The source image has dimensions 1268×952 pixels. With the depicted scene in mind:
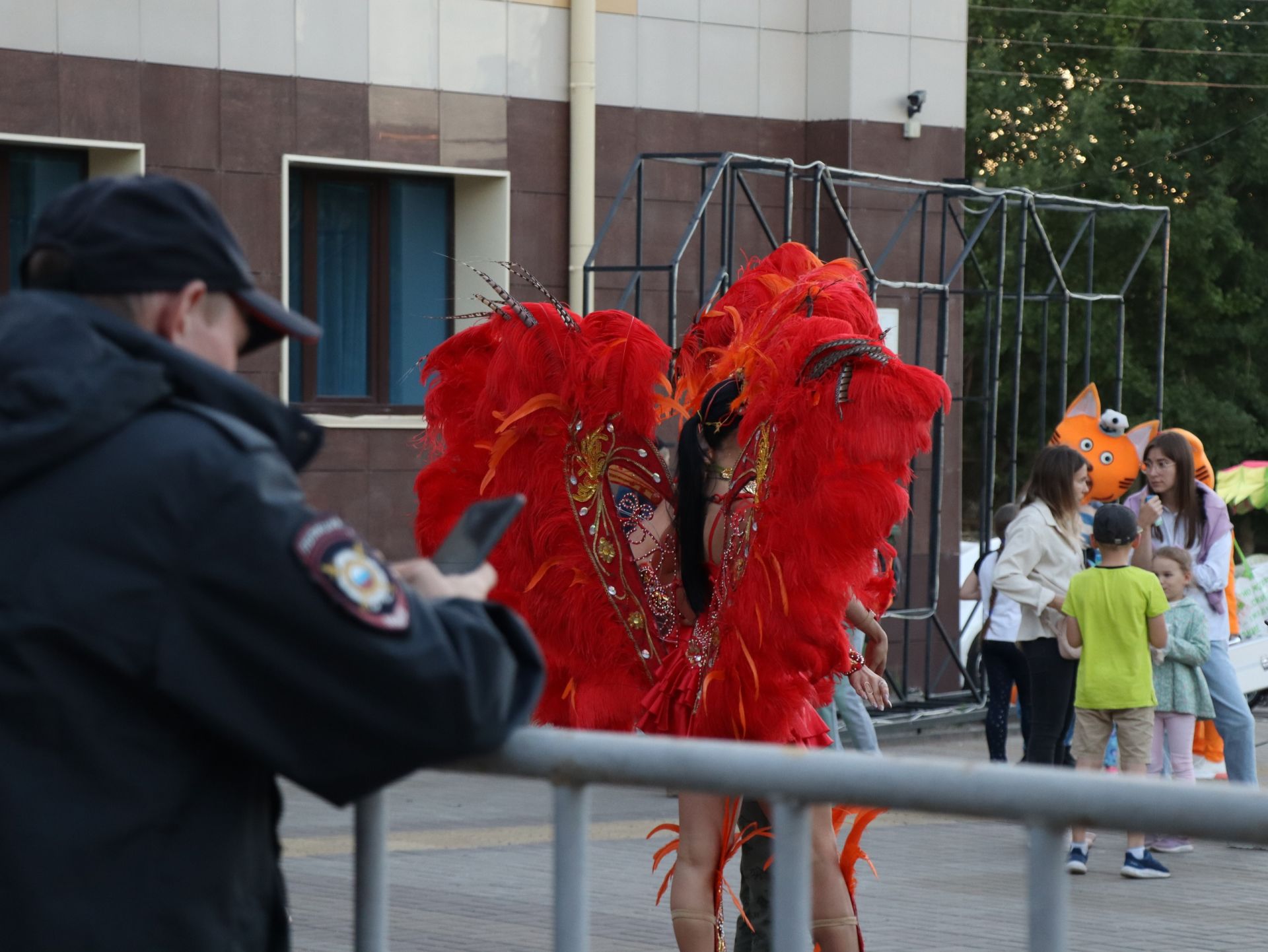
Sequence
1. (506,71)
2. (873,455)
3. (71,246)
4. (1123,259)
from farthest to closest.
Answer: (1123,259)
(506,71)
(873,455)
(71,246)

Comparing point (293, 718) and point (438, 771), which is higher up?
point (293, 718)

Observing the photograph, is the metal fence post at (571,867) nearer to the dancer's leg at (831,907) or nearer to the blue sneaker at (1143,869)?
the blue sneaker at (1143,869)

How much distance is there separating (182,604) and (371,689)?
189 millimetres

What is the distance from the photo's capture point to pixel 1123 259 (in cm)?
3061

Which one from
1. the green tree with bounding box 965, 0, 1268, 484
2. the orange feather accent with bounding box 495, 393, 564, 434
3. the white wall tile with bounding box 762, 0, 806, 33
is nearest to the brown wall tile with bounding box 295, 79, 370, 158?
the white wall tile with bounding box 762, 0, 806, 33

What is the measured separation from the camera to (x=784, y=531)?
441 cm

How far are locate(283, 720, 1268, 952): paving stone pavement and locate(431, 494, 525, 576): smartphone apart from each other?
248mm

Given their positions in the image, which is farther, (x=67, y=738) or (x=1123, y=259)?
(x=1123, y=259)

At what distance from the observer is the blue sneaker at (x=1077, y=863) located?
1.81 meters

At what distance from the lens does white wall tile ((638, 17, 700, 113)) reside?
12.4m

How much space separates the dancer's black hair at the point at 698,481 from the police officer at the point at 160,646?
2843mm

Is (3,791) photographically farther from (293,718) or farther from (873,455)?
(873,455)

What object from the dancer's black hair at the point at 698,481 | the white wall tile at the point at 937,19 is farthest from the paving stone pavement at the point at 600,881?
the white wall tile at the point at 937,19

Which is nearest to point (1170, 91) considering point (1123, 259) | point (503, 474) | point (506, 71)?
point (1123, 259)
